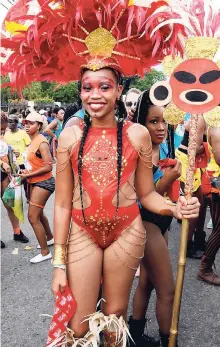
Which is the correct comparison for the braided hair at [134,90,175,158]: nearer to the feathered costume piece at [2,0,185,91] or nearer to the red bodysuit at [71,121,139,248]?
the feathered costume piece at [2,0,185,91]

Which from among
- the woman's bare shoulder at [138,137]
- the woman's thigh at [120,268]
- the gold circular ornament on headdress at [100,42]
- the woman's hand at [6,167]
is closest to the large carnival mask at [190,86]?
the woman's bare shoulder at [138,137]

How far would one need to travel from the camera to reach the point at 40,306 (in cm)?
343

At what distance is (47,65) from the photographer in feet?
7.64

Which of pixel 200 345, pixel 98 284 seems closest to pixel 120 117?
pixel 98 284

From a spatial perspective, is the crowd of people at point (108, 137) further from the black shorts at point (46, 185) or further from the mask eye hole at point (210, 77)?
the black shorts at point (46, 185)

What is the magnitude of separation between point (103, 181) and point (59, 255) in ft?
1.53

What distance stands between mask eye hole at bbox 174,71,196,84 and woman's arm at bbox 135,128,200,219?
13.4 inches

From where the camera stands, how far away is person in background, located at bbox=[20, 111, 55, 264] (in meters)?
4.35

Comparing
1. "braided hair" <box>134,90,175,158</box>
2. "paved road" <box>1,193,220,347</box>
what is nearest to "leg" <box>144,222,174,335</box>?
"paved road" <box>1,193,220,347</box>

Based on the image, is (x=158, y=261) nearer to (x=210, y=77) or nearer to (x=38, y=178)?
(x=210, y=77)

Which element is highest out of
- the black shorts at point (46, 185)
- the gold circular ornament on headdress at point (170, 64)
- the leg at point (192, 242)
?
the gold circular ornament on headdress at point (170, 64)

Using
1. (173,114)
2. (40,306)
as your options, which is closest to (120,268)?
(173,114)

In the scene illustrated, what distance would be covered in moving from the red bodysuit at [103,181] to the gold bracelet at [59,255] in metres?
0.16

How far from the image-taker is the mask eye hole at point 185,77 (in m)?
1.92
